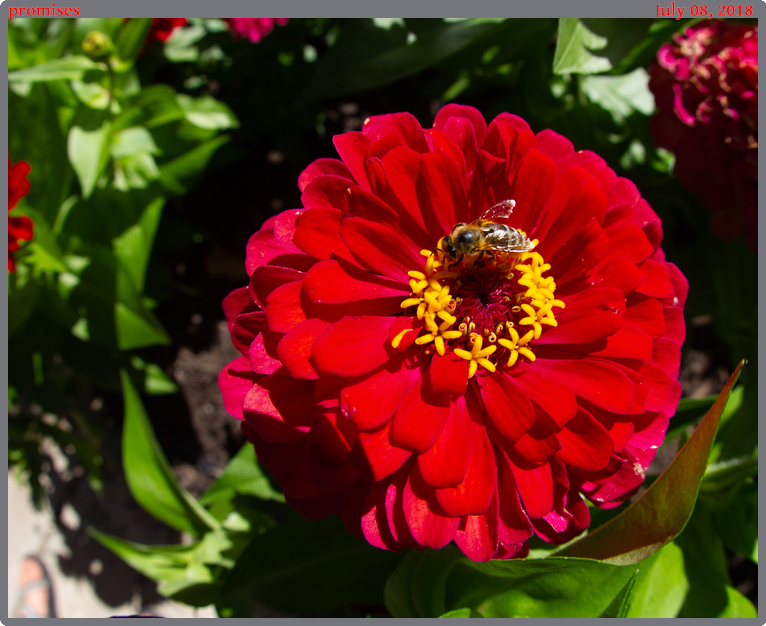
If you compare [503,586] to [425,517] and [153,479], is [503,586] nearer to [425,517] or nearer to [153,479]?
[425,517]

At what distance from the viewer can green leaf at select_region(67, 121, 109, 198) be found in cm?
112

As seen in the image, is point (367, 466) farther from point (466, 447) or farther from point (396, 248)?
point (396, 248)

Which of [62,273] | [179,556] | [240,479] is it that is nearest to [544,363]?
[240,479]

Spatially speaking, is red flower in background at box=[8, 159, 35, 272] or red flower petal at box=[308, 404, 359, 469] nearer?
red flower petal at box=[308, 404, 359, 469]

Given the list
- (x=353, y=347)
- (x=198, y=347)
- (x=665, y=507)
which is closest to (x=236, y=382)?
(x=353, y=347)

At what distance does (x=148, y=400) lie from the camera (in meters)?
1.75

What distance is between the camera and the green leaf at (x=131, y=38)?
1.16 meters

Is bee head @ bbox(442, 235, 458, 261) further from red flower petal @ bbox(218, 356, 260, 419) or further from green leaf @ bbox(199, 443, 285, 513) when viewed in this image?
green leaf @ bbox(199, 443, 285, 513)

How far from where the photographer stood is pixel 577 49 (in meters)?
0.90

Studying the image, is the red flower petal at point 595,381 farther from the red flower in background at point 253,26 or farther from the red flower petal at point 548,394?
the red flower in background at point 253,26

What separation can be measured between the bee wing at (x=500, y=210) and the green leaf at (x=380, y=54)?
1.55 feet

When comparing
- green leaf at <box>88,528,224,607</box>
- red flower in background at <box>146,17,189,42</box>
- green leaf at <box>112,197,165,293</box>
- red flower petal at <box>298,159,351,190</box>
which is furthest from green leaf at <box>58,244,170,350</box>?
red flower petal at <box>298,159,351,190</box>

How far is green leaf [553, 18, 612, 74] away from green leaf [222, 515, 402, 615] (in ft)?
2.88

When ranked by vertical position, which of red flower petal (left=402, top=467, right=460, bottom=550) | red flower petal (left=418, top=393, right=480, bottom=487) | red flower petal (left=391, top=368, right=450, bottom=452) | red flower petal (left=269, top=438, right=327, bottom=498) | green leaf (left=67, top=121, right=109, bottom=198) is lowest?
red flower petal (left=402, top=467, right=460, bottom=550)
